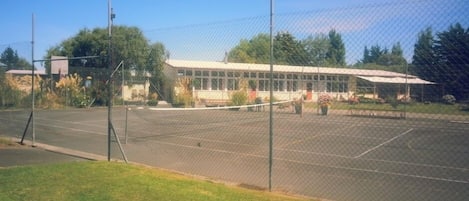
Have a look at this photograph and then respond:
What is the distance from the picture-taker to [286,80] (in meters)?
7.72

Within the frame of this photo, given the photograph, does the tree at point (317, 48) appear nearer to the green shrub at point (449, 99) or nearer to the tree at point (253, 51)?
the tree at point (253, 51)

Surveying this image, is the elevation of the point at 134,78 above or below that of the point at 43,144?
above

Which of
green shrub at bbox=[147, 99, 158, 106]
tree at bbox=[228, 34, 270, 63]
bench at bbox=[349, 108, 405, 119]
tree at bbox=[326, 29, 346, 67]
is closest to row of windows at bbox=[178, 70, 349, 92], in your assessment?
tree at bbox=[326, 29, 346, 67]

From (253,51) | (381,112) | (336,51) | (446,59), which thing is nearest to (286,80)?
(253,51)

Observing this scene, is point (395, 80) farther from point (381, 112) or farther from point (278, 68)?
point (278, 68)

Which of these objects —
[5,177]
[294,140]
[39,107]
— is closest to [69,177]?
[5,177]

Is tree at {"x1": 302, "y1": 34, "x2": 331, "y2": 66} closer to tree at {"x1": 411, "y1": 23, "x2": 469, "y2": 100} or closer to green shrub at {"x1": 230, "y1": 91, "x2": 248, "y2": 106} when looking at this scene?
tree at {"x1": 411, "y1": 23, "x2": 469, "y2": 100}

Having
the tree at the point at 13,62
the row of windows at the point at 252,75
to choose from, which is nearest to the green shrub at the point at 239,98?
the row of windows at the point at 252,75

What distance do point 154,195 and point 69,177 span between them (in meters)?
2.18

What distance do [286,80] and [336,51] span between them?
5.04 ft

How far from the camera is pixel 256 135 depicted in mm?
→ 16078

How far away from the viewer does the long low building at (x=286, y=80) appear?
5.99 metres

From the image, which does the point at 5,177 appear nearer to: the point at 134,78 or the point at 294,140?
the point at 134,78

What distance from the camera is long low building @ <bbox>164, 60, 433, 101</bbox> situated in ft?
19.6
